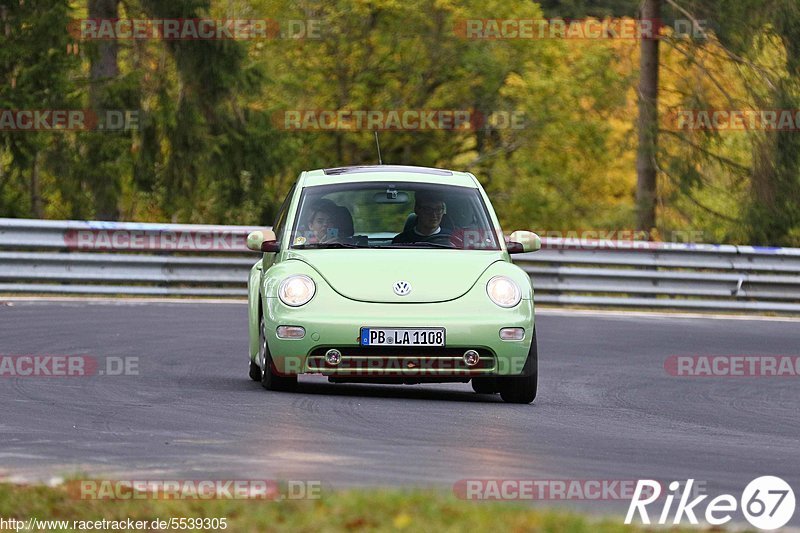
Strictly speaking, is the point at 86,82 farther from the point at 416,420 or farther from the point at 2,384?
the point at 416,420

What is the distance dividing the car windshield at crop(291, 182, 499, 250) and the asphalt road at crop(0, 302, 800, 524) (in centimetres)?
107

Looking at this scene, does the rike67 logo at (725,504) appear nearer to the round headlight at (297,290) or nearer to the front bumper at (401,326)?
the front bumper at (401,326)

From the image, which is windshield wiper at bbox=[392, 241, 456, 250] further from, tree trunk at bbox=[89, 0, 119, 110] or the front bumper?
tree trunk at bbox=[89, 0, 119, 110]

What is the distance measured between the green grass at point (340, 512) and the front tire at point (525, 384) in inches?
173

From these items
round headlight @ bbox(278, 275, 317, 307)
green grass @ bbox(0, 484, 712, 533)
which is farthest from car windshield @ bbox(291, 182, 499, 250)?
green grass @ bbox(0, 484, 712, 533)

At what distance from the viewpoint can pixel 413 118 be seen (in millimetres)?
Answer: 41781

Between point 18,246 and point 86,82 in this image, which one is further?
point 86,82

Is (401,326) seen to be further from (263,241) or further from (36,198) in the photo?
(36,198)

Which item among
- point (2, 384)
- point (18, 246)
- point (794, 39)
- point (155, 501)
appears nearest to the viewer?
point (155, 501)

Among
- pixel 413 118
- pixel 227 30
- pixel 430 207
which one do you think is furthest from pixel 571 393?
pixel 413 118

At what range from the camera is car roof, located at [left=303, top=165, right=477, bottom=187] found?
12.0 metres

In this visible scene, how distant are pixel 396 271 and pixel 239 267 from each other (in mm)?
11431

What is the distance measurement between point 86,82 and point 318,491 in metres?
25.2

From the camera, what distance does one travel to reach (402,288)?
10742 millimetres
